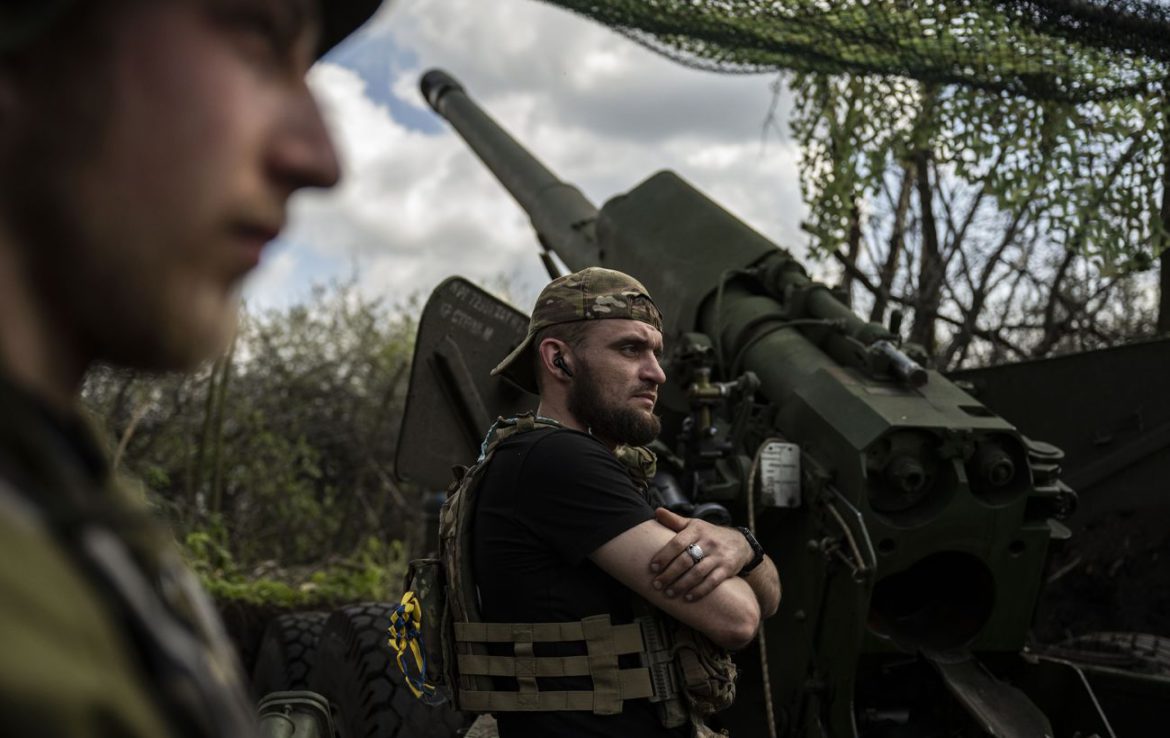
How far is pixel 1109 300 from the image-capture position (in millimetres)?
10102

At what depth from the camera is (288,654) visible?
17.4 ft

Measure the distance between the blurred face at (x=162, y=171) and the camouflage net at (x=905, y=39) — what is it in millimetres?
5165

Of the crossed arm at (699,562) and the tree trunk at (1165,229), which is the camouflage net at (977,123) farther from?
the crossed arm at (699,562)

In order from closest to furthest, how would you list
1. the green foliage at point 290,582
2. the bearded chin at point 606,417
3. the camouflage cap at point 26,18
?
the camouflage cap at point 26,18
the bearded chin at point 606,417
the green foliage at point 290,582

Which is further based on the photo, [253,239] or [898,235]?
[898,235]

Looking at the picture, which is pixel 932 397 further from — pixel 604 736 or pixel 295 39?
pixel 295 39

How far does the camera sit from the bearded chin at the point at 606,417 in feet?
9.02

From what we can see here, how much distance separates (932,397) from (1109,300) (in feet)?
22.2

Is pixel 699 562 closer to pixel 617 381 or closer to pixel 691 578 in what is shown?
pixel 691 578

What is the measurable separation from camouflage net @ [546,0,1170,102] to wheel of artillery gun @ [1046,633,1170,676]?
2623 millimetres

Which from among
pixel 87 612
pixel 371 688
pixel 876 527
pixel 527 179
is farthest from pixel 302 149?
pixel 527 179

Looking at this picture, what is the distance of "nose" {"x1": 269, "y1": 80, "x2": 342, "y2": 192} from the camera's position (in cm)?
92

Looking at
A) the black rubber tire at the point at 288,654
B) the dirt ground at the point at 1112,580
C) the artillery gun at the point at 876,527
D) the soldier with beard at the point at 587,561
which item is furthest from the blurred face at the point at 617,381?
the dirt ground at the point at 1112,580

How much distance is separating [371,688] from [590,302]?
2246 mm
